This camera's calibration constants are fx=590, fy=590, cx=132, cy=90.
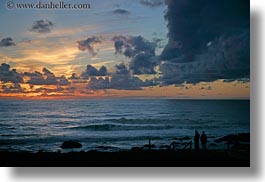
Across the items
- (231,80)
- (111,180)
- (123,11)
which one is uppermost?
(123,11)

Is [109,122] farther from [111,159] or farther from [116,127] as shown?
[111,159]

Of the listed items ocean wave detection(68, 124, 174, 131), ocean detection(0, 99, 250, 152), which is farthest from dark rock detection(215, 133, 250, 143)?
ocean wave detection(68, 124, 174, 131)

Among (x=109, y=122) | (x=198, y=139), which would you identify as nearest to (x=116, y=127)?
(x=109, y=122)

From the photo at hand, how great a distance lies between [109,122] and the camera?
463 cm

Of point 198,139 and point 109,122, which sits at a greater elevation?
point 109,122

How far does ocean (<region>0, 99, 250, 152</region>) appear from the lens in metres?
4.60

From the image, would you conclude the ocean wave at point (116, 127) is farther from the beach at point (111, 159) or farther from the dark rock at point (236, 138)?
the dark rock at point (236, 138)

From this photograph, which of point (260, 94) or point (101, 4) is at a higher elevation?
point (101, 4)

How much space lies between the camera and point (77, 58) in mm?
4648

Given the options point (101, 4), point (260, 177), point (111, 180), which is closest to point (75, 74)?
point (101, 4)

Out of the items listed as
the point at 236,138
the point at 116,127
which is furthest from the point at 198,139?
the point at 116,127

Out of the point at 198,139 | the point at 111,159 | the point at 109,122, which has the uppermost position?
the point at 109,122

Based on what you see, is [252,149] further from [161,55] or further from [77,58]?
[77,58]

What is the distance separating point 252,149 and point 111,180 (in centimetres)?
112
